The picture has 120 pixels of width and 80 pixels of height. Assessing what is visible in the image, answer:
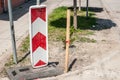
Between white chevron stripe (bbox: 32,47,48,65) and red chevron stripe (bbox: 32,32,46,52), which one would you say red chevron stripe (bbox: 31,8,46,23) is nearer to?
red chevron stripe (bbox: 32,32,46,52)

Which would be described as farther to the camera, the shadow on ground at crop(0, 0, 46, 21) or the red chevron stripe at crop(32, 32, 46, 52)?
the shadow on ground at crop(0, 0, 46, 21)

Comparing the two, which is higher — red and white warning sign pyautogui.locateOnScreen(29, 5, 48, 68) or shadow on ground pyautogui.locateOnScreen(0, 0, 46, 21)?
red and white warning sign pyautogui.locateOnScreen(29, 5, 48, 68)

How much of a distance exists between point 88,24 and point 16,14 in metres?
5.19

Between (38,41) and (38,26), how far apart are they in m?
0.44

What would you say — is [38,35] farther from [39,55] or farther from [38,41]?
[39,55]

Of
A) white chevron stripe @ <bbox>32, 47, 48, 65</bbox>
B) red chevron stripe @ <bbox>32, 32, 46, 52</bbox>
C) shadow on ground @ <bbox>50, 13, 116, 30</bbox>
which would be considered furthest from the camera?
shadow on ground @ <bbox>50, 13, 116, 30</bbox>

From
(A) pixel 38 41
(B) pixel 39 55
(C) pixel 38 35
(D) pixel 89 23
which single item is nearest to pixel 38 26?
(C) pixel 38 35

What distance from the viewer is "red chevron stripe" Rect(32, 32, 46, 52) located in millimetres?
7258

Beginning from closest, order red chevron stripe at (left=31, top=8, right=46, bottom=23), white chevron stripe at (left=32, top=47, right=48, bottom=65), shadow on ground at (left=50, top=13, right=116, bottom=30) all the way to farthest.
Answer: red chevron stripe at (left=31, top=8, right=46, bottom=23) < white chevron stripe at (left=32, top=47, right=48, bottom=65) < shadow on ground at (left=50, top=13, right=116, bottom=30)

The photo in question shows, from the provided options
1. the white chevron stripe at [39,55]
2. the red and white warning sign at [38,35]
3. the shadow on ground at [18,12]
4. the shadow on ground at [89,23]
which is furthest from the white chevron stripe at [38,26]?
the shadow on ground at [18,12]

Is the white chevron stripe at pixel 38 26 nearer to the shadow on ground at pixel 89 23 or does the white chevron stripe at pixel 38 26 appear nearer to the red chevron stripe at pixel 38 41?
the red chevron stripe at pixel 38 41

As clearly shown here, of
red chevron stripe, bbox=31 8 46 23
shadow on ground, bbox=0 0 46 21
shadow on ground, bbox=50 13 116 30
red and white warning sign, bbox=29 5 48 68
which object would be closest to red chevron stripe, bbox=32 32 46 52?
red and white warning sign, bbox=29 5 48 68

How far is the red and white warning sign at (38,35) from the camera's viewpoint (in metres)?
7.01

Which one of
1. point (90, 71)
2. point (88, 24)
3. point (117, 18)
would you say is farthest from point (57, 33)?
point (117, 18)
